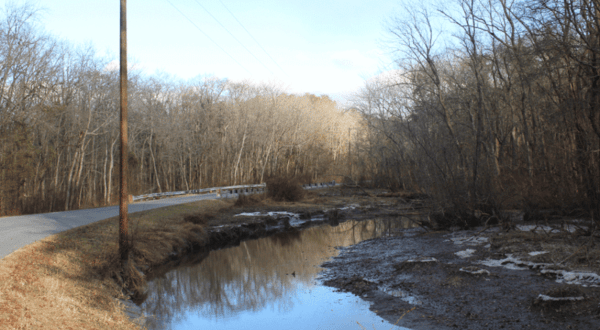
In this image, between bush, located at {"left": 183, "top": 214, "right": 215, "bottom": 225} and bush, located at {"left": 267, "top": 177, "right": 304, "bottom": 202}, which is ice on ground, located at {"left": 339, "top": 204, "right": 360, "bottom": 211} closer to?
bush, located at {"left": 267, "top": 177, "right": 304, "bottom": 202}

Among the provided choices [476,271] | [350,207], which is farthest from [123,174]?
[350,207]

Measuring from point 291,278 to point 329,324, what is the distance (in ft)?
13.4

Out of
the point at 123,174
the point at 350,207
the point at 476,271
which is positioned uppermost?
the point at 123,174

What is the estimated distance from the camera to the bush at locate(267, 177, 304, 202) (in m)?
31.6

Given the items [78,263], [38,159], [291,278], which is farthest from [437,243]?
[38,159]

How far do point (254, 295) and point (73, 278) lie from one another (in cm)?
443

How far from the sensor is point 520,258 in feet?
35.1

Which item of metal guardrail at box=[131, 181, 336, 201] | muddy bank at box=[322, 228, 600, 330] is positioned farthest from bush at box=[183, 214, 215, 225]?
muddy bank at box=[322, 228, 600, 330]

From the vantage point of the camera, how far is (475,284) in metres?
9.59

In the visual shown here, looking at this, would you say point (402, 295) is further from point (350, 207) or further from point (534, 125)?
point (350, 207)

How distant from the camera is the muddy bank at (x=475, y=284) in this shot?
7.38 meters

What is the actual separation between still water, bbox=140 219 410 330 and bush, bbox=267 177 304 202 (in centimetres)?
1331

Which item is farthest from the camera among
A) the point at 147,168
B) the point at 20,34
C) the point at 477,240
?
the point at 147,168

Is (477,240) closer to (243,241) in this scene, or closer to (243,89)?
(243,241)
